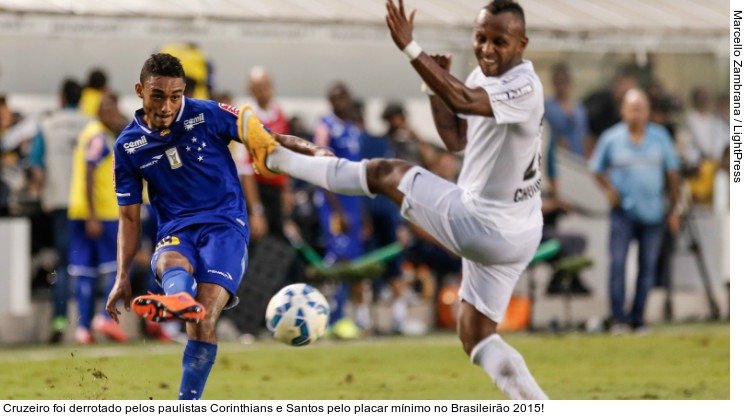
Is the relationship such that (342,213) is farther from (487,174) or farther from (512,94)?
(512,94)

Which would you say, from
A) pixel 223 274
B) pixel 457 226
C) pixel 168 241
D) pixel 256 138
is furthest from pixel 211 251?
pixel 457 226

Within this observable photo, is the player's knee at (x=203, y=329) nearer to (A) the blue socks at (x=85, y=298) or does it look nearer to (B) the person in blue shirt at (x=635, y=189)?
(A) the blue socks at (x=85, y=298)

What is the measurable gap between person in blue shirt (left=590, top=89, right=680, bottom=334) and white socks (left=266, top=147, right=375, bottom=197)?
317 inches

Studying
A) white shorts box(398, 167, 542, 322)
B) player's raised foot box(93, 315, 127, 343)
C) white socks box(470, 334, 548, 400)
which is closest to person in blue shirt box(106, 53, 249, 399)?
white shorts box(398, 167, 542, 322)

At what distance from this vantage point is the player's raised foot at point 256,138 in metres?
8.44

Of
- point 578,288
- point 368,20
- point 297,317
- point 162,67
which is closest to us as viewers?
point 162,67

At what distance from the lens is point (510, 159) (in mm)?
8414

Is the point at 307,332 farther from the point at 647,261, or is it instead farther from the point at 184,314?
the point at 647,261

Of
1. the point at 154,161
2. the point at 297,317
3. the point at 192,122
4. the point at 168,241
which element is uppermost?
the point at 192,122

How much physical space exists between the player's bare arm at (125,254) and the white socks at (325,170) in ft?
3.15

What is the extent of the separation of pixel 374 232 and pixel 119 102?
11.2 ft

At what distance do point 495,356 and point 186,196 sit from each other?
2.20 meters

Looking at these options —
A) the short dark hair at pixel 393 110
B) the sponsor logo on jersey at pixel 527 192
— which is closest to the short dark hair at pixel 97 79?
the short dark hair at pixel 393 110
